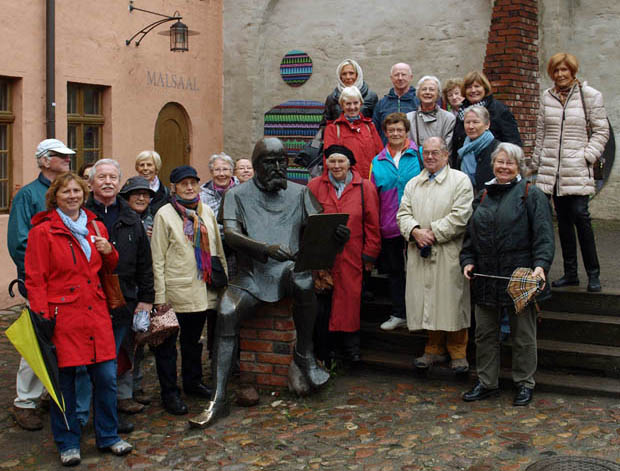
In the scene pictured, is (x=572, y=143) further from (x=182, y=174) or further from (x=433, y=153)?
(x=182, y=174)

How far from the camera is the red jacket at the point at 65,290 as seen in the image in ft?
14.8

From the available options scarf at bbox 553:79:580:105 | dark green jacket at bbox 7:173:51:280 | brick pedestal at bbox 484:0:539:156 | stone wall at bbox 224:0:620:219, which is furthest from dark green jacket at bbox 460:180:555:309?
stone wall at bbox 224:0:620:219

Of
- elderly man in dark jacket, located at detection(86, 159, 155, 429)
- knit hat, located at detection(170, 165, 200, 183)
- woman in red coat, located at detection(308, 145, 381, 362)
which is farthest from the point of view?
woman in red coat, located at detection(308, 145, 381, 362)

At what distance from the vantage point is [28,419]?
5309 millimetres

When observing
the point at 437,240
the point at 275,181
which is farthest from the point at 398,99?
the point at 275,181

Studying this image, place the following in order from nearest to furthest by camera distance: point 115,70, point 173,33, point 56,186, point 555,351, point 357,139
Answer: point 56,186, point 555,351, point 357,139, point 115,70, point 173,33

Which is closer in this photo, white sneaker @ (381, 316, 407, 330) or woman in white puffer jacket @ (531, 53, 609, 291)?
woman in white puffer jacket @ (531, 53, 609, 291)

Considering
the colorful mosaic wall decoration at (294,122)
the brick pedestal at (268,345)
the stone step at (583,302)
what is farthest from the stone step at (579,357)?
the colorful mosaic wall decoration at (294,122)

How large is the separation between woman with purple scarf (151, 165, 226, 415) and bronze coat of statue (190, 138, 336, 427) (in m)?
0.16

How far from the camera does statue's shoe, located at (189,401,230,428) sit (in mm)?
5203

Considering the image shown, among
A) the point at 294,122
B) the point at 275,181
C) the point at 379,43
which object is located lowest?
the point at 275,181

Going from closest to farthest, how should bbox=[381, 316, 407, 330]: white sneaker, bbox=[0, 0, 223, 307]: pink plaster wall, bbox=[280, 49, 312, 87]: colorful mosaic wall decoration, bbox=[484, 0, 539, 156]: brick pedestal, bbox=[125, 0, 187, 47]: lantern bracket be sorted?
bbox=[381, 316, 407, 330]: white sneaker, bbox=[0, 0, 223, 307]: pink plaster wall, bbox=[484, 0, 539, 156]: brick pedestal, bbox=[125, 0, 187, 47]: lantern bracket, bbox=[280, 49, 312, 87]: colorful mosaic wall decoration

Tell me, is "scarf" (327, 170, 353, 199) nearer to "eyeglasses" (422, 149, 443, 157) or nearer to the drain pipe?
"eyeglasses" (422, 149, 443, 157)

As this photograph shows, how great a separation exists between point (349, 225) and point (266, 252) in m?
1.00
